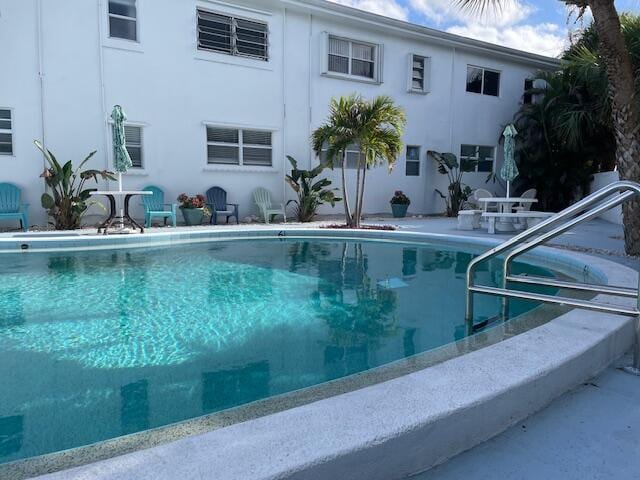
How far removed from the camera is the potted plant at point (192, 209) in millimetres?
12008

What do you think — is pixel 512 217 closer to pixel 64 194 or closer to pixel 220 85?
pixel 220 85

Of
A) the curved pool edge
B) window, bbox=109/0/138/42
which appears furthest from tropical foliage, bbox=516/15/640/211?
the curved pool edge

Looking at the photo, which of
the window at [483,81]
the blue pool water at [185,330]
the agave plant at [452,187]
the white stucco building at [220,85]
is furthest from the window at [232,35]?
the window at [483,81]

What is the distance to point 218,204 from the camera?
42.3 ft

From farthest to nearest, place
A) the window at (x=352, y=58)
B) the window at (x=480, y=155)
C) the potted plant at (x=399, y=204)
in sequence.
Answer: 1. the window at (x=480, y=155)
2. the potted plant at (x=399, y=204)
3. the window at (x=352, y=58)

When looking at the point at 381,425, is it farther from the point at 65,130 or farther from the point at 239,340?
the point at 65,130

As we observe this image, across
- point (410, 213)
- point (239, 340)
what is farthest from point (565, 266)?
point (410, 213)

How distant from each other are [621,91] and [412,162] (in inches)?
394

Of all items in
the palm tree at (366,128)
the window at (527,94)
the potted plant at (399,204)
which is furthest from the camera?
the window at (527,94)

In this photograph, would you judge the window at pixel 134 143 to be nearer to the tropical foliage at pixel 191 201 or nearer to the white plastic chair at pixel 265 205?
the tropical foliage at pixel 191 201

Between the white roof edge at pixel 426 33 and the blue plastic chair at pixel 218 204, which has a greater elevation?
the white roof edge at pixel 426 33

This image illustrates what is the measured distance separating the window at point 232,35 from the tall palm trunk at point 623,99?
9442mm

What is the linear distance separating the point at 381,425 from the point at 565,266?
20.0 feet

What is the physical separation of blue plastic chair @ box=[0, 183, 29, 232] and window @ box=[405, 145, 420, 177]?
1169cm
